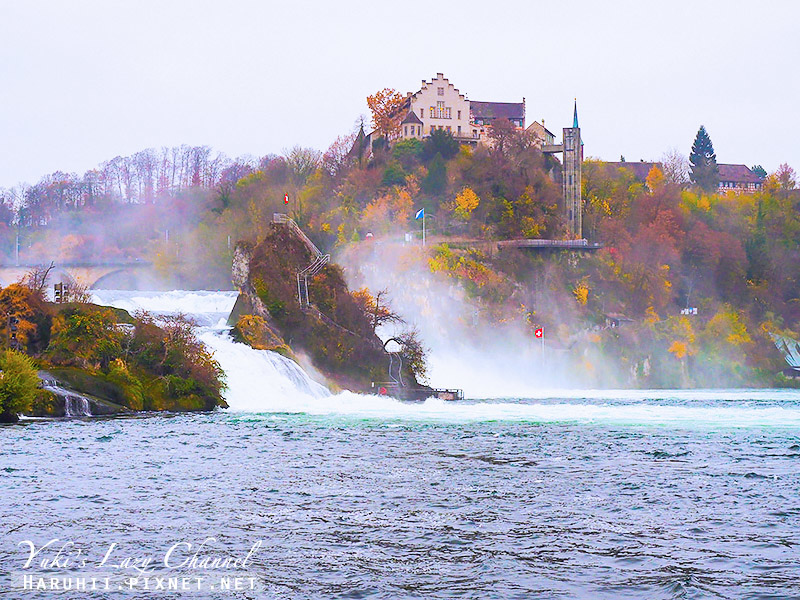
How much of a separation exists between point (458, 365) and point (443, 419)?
5434 centimetres

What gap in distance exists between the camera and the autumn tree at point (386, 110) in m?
148

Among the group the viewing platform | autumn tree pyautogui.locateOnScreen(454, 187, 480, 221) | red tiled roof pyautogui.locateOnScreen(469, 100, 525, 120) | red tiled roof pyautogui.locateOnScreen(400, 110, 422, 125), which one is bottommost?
the viewing platform

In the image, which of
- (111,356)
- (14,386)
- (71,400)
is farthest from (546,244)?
(14,386)

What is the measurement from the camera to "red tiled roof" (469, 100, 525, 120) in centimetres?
16025

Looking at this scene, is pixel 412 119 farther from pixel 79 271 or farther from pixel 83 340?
pixel 83 340

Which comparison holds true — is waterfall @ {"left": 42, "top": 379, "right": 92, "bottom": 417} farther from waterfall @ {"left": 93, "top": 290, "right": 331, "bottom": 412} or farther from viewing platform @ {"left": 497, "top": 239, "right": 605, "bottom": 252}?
viewing platform @ {"left": 497, "top": 239, "right": 605, "bottom": 252}

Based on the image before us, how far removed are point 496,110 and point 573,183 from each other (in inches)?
1180

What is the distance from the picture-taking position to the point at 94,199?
18288cm

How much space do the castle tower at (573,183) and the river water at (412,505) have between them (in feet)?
274

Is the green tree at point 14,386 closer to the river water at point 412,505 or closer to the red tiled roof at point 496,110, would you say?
the river water at point 412,505

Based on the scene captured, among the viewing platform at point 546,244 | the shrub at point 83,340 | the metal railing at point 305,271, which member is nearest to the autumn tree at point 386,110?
the viewing platform at point 546,244

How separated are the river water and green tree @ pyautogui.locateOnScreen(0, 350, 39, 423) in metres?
1.20

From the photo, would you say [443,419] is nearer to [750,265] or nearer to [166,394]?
[166,394]

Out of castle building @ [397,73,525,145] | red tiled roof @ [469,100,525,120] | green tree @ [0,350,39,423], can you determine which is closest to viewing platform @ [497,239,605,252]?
castle building @ [397,73,525,145]
